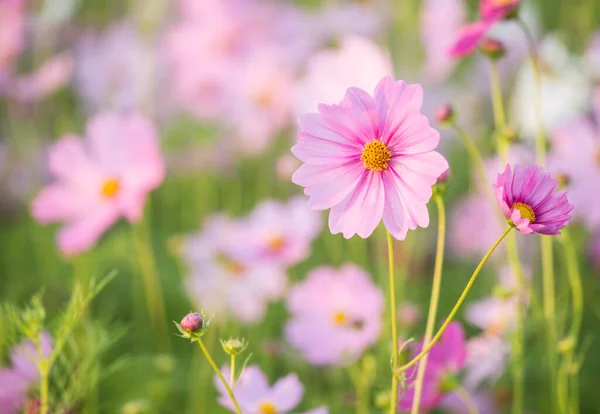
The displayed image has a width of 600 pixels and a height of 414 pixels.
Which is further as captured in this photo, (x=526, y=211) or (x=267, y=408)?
(x=267, y=408)

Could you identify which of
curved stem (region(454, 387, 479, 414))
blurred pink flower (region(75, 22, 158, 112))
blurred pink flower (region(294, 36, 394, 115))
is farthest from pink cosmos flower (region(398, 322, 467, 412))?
blurred pink flower (region(75, 22, 158, 112))

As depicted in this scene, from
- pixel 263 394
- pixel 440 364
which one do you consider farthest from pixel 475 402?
pixel 263 394

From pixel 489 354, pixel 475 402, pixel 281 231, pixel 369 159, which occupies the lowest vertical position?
pixel 475 402

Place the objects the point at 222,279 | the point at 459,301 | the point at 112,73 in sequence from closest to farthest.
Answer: the point at 459,301
the point at 222,279
the point at 112,73

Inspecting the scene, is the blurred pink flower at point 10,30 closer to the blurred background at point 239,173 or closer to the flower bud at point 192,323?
the blurred background at point 239,173

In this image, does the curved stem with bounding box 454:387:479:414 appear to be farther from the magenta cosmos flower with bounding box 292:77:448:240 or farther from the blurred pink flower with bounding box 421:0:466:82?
the blurred pink flower with bounding box 421:0:466:82

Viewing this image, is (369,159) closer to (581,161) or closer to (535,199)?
(535,199)

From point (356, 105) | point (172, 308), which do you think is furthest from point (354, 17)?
point (356, 105)

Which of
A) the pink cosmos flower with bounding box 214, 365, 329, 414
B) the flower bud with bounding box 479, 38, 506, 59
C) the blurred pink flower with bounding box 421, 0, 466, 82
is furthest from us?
the blurred pink flower with bounding box 421, 0, 466, 82
